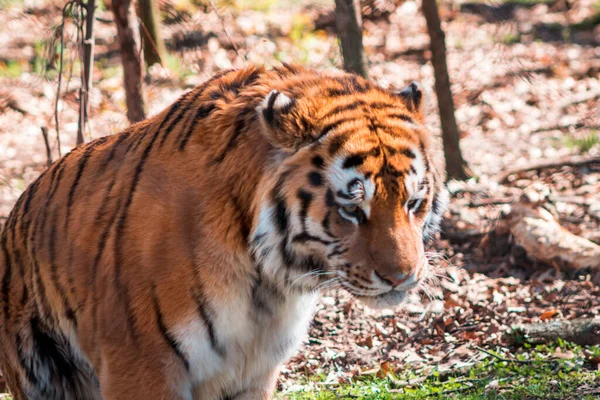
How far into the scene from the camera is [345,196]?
2.96m

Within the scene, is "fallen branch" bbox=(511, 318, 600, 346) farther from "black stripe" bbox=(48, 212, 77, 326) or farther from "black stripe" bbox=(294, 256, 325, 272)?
"black stripe" bbox=(48, 212, 77, 326)

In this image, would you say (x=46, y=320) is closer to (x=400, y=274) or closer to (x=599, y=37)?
(x=400, y=274)

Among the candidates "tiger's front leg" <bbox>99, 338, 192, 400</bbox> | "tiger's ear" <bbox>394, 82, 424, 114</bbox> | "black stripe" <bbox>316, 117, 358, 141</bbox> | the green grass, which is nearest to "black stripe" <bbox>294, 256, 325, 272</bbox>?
"black stripe" <bbox>316, 117, 358, 141</bbox>

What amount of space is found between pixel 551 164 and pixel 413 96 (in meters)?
4.41

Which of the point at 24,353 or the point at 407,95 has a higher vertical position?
the point at 407,95

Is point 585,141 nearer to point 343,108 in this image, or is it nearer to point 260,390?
point 260,390

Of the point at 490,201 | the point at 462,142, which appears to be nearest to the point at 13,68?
the point at 462,142

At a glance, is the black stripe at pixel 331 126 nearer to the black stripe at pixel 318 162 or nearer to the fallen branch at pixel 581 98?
the black stripe at pixel 318 162

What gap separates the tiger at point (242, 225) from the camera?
3.01 meters

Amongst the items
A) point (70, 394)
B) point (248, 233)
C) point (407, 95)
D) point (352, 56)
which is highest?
point (352, 56)

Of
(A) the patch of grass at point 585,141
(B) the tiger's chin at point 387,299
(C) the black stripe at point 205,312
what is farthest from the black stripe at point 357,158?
(A) the patch of grass at point 585,141

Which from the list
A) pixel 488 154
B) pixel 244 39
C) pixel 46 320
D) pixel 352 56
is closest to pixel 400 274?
pixel 46 320

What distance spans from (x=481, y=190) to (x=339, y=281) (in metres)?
4.30

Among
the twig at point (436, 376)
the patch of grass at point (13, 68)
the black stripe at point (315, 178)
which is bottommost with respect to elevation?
the twig at point (436, 376)
